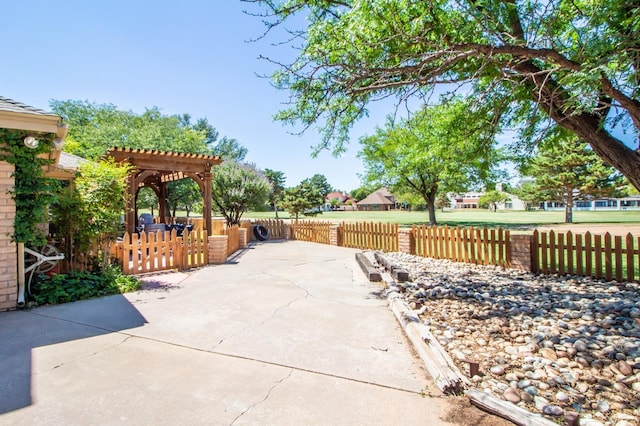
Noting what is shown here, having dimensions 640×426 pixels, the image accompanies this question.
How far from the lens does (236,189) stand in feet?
55.2

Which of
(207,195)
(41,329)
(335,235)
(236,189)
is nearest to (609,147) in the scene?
(41,329)

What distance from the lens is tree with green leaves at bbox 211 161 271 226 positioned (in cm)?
1675

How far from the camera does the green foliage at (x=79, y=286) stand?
5.14 m

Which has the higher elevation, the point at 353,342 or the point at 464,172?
the point at 464,172

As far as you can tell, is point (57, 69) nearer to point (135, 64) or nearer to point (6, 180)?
point (135, 64)

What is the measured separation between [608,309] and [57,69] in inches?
839

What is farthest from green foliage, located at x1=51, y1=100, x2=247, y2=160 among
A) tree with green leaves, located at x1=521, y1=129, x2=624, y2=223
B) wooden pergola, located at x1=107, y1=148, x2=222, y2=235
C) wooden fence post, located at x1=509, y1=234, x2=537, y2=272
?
tree with green leaves, located at x1=521, y1=129, x2=624, y2=223

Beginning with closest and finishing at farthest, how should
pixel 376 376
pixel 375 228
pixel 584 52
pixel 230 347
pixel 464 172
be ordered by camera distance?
pixel 376 376 → pixel 584 52 → pixel 230 347 → pixel 375 228 → pixel 464 172

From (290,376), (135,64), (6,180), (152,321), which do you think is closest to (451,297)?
(290,376)

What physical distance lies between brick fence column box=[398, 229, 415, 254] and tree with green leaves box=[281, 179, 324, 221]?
19.0 meters

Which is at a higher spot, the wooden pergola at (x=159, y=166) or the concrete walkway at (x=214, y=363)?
the wooden pergola at (x=159, y=166)

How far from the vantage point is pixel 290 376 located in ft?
9.05

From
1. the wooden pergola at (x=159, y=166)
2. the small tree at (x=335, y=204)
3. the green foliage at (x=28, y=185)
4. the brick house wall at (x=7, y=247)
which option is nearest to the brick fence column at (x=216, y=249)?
the wooden pergola at (x=159, y=166)

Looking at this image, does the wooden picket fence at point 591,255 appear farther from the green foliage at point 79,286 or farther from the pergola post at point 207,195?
the pergola post at point 207,195
